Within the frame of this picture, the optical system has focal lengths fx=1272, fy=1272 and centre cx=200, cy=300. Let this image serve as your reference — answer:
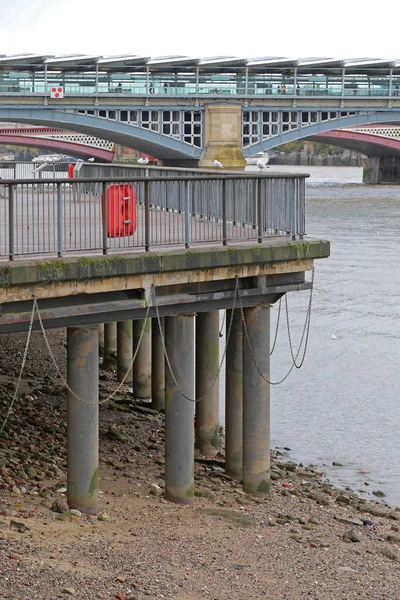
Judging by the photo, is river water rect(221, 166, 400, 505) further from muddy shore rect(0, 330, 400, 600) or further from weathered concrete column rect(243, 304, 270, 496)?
weathered concrete column rect(243, 304, 270, 496)

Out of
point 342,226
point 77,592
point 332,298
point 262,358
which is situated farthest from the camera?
point 342,226

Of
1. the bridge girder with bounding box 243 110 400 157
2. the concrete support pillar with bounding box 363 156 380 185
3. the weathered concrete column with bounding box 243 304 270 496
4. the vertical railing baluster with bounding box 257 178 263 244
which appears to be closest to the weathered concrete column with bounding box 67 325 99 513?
the weathered concrete column with bounding box 243 304 270 496

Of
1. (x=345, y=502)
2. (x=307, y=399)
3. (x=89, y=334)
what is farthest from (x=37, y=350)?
(x=89, y=334)

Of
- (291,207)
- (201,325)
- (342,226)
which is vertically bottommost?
(342,226)

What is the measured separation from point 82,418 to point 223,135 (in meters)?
62.7

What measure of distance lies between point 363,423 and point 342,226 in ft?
113

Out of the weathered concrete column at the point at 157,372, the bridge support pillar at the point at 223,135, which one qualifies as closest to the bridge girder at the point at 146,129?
the bridge support pillar at the point at 223,135

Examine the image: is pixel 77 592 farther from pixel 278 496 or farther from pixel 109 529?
pixel 278 496

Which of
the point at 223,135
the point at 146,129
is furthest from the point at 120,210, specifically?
the point at 223,135

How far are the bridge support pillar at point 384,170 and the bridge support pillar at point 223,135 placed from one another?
24.1 m

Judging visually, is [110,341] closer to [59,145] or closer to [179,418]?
[179,418]

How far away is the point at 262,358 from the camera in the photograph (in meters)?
13.4

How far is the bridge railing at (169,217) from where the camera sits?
12.2m

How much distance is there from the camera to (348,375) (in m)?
23.8
